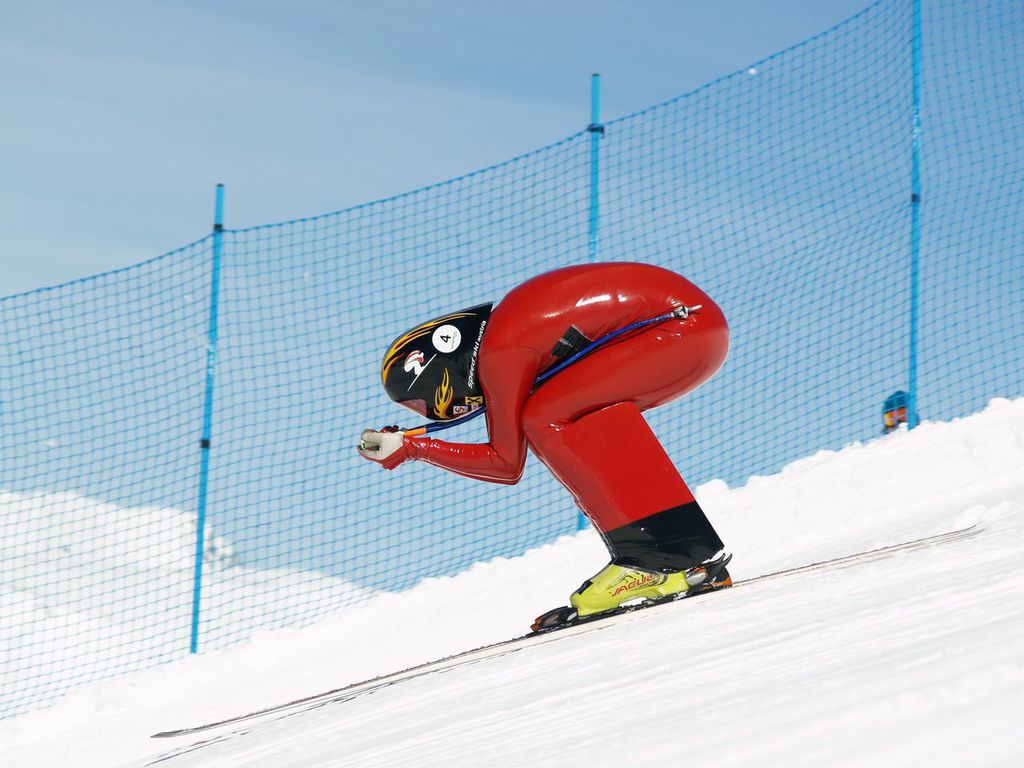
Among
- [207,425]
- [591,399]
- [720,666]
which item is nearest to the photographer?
[720,666]

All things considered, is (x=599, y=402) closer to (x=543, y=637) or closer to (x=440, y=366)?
(x=440, y=366)

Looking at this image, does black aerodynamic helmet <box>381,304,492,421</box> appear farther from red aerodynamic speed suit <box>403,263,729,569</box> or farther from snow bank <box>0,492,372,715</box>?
snow bank <box>0,492,372,715</box>

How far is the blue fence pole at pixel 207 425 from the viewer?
561 cm

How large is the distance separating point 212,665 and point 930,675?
450 cm

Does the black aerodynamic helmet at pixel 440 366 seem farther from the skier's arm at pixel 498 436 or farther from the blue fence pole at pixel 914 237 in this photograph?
the blue fence pole at pixel 914 237

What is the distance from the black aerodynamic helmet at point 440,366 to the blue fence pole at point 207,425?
104 inches

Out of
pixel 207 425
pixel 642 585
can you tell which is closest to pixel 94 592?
pixel 207 425

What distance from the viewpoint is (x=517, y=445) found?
3213 mm

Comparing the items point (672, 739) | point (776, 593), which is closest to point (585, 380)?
point (776, 593)

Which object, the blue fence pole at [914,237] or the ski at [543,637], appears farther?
the blue fence pole at [914,237]

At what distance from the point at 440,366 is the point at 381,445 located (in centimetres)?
28

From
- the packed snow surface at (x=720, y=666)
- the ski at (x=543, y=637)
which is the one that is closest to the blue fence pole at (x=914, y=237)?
the packed snow surface at (x=720, y=666)

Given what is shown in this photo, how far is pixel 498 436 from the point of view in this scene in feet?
10.5

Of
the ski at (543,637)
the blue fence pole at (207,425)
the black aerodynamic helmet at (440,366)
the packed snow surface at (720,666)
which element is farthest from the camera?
the blue fence pole at (207,425)
